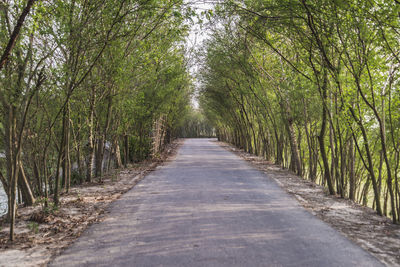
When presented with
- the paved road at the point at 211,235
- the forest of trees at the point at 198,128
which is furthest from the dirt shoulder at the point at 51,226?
the forest of trees at the point at 198,128

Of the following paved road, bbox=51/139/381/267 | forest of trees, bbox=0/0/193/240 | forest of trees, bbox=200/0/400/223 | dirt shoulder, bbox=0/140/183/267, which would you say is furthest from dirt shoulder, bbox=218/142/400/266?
forest of trees, bbox=0/0/193/240

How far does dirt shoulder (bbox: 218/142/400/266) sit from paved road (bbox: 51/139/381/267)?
23cm

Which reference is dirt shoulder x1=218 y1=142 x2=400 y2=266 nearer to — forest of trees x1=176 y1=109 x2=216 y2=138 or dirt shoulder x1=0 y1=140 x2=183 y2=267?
dirt shoulder x1=0 y1=140 x2=183 y2=267

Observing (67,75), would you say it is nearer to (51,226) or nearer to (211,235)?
(51,226)

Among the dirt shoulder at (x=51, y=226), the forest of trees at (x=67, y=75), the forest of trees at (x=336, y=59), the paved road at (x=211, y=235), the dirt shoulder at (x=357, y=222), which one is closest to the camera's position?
the paved road at (x=211, y=235)

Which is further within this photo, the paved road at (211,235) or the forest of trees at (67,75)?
the forest of trees at (67,75)

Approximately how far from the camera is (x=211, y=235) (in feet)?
16.7

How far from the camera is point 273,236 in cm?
504

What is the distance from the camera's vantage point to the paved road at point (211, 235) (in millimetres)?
4133

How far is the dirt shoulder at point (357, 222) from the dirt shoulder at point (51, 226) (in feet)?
14.0

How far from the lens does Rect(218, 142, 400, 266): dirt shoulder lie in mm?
4598

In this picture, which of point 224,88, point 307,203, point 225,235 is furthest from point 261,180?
point 224,88

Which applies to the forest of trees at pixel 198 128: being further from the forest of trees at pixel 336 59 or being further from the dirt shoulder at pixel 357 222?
the dirt shoulder at pixel 357 222

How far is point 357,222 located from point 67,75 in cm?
596
